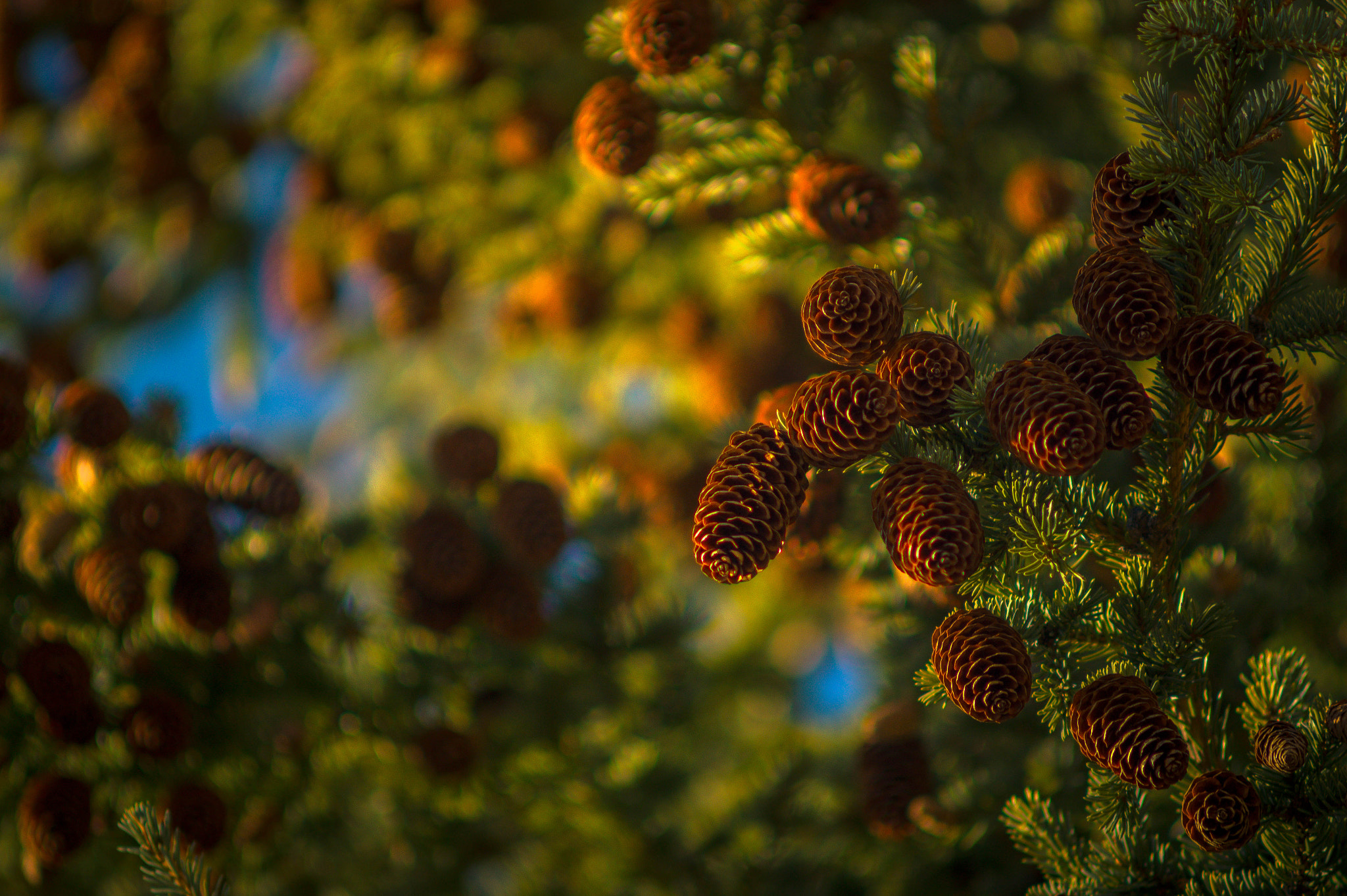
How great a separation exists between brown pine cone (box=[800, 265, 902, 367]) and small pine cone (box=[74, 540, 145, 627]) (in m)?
0.85

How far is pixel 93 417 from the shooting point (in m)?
1.16

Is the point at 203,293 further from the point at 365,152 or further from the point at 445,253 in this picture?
the point at 445,253

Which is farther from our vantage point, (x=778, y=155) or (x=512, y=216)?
(x=512, y=216)

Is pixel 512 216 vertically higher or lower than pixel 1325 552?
higher

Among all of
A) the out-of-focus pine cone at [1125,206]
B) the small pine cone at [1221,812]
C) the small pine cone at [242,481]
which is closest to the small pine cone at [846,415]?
the out-of-focus pine cone at [1125,206]

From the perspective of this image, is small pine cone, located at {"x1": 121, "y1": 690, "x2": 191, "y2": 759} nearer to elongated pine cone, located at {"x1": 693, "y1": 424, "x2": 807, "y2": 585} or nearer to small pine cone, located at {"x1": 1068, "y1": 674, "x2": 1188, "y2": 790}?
elongated pine cone, located at {"x1": 693, "y1": 424, "x2": 807, "y2": 585}

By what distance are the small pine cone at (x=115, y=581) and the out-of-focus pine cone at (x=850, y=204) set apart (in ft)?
2.91

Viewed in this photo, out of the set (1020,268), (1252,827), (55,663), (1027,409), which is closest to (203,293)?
(55,663)

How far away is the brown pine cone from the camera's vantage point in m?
0.71

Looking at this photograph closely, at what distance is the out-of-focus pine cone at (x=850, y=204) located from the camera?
0.97 metres

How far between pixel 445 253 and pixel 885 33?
92cm

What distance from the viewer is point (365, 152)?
1.87 m

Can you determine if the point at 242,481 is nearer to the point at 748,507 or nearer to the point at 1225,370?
the point at 748,507

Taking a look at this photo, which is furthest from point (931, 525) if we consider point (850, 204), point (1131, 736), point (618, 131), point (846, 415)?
point (618, 131)
